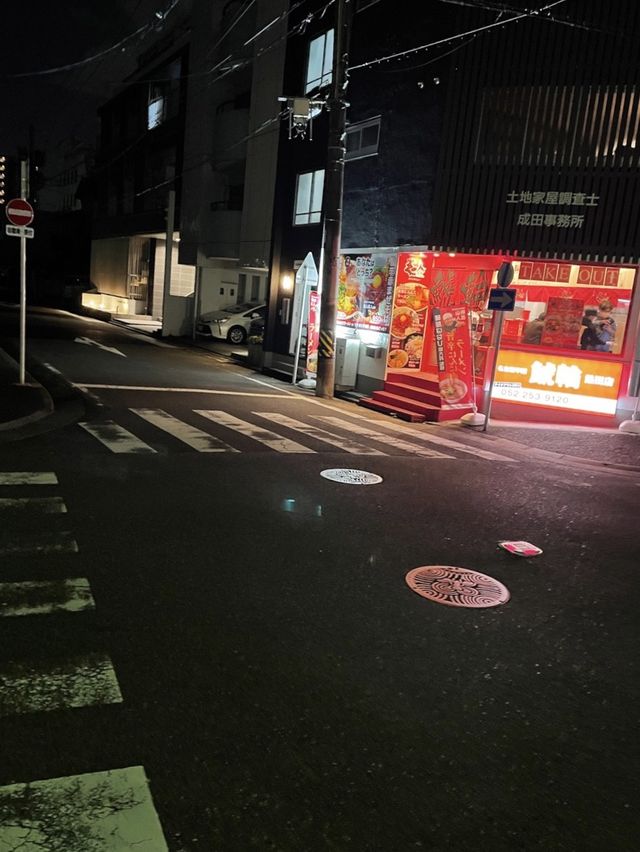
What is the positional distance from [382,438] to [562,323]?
20.1 feet

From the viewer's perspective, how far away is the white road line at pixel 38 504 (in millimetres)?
6273

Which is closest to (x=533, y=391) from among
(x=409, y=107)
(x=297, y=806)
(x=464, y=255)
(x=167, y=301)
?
(x=464, y=255)

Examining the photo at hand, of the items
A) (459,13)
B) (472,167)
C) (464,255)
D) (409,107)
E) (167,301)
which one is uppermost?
(459,13)

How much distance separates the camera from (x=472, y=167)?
1486 cm

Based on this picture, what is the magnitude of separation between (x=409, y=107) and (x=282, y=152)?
746 cm

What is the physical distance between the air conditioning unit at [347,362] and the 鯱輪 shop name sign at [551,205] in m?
5.49

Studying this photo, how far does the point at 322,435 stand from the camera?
1122 cm

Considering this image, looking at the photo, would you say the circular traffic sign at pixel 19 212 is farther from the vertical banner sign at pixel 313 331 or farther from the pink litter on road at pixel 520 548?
the pink litter on road at pixel 520 548

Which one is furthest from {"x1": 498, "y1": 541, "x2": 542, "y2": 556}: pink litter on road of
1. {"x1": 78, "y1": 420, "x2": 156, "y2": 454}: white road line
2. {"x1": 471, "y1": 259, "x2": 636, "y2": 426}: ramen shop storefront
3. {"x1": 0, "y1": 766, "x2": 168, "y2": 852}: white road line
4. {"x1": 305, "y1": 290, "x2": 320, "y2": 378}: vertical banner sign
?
{"x1": 305, "y1": 290, "x2": 320, "y2": 378}: vertical banner sign

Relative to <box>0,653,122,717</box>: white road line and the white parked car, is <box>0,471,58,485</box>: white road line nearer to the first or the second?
<box>0,653,122,717</box>: white road line

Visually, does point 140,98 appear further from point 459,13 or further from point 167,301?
point 459,13

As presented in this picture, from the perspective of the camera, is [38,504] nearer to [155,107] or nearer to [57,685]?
[57,685]

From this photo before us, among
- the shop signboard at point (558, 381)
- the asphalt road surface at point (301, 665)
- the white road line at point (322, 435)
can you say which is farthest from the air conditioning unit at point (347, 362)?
the asphalt road surface at point (301, 665)

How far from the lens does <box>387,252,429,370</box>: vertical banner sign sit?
1636 centimetres
